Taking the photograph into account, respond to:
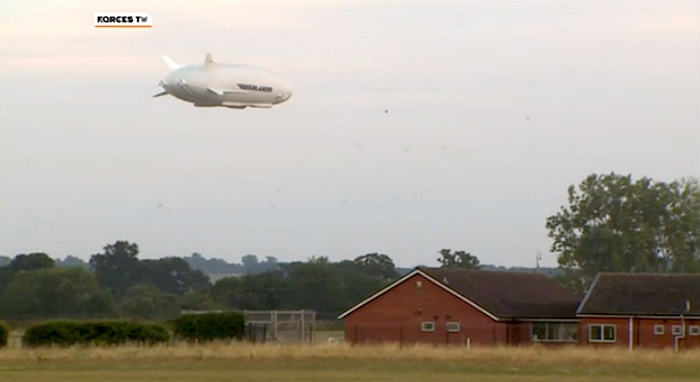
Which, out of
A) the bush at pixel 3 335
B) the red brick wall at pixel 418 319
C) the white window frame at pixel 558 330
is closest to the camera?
the bush at pixel 3 335

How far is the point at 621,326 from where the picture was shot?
263 feet

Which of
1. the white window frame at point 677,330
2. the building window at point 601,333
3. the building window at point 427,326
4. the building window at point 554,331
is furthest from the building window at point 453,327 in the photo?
the white window frame at point 677,330

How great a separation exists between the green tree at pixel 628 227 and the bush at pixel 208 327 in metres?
58.4

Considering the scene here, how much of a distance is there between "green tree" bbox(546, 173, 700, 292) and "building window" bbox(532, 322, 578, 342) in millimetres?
47670

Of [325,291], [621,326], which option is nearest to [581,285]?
[325,291]

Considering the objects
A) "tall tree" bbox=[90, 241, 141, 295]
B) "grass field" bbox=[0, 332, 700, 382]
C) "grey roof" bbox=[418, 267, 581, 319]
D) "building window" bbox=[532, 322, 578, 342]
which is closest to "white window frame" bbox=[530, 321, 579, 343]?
"building window" bbox=[532, 322, 578, 342]

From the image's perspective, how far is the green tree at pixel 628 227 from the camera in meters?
132

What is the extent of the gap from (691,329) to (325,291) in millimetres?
77345

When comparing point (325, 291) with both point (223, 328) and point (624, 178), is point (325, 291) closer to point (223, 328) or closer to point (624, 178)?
point (624, 178)

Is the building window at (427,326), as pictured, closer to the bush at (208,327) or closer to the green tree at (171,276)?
the bush at (208,327)

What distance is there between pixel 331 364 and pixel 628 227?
7937 cm

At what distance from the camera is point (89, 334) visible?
240 feet

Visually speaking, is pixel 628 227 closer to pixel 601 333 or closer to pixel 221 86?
pixel 601 333

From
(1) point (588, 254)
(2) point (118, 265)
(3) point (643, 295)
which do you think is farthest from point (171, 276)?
(3) point (643, 295)
